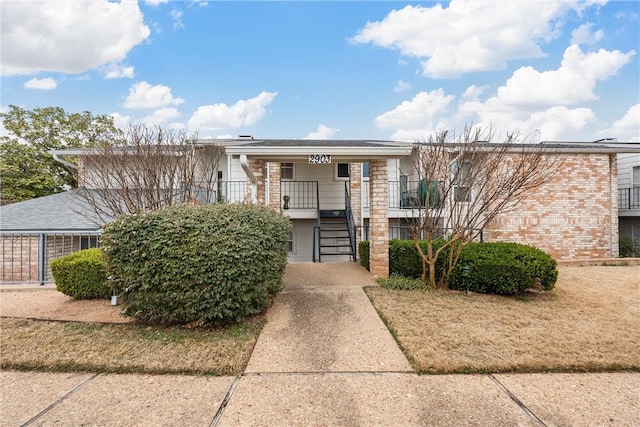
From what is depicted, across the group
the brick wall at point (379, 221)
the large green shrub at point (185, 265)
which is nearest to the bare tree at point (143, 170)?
the large green shrub at point (185, 265)

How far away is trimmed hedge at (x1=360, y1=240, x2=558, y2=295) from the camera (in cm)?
562

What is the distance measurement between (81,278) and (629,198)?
19.8 meters

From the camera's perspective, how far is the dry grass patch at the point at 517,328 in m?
3.23

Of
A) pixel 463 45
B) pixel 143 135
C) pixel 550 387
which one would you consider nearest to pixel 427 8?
pixel 463 45

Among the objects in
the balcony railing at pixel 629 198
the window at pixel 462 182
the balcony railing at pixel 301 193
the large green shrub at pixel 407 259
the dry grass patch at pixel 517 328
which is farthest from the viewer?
the balcony railing at pixel 629 198

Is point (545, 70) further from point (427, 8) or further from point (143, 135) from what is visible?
point (143, 135)

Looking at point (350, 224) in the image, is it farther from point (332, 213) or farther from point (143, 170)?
point (143, 170)

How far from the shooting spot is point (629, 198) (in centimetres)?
1297

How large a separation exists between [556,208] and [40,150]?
2783 cm

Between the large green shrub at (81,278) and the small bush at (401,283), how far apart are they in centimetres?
547

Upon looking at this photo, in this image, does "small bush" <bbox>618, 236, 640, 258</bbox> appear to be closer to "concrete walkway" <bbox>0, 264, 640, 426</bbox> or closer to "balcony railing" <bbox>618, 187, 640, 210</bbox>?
"balcony railing" <bbox>618, 187, 640, 210</bbox>

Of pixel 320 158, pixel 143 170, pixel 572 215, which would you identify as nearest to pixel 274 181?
pixel 320 158

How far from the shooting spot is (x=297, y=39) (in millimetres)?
11578

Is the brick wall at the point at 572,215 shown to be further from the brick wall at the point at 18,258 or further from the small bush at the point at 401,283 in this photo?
the brick wall at the point at 18,258
